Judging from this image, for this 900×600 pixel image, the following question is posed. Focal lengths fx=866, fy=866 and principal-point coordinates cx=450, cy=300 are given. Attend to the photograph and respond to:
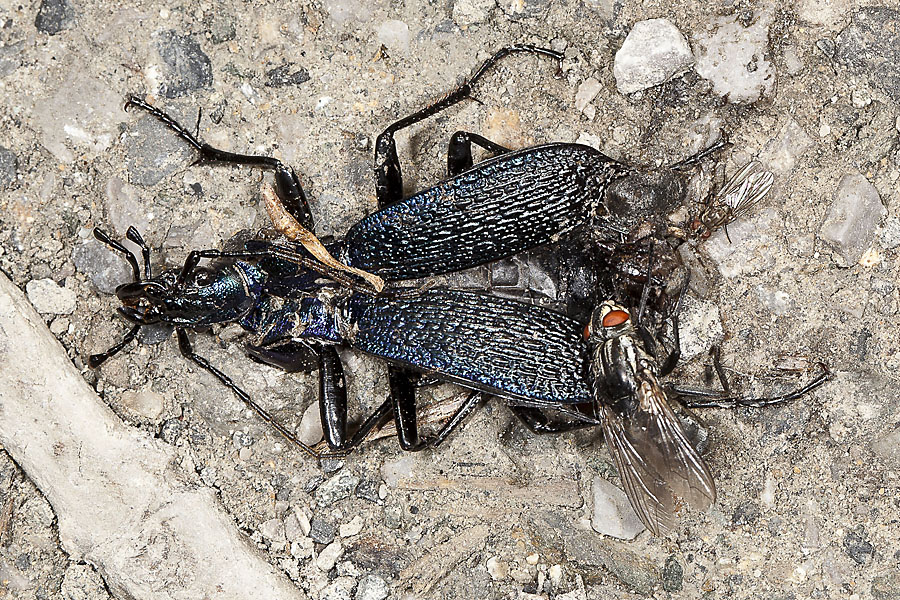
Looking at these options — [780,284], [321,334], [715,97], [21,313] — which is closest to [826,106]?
[715,97]

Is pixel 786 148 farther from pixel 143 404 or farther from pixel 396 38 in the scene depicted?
pixel 143 404

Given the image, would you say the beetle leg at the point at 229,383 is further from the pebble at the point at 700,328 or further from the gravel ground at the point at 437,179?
the pebble at the point at 700,328

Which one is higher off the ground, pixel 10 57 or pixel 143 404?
pixel 10 57

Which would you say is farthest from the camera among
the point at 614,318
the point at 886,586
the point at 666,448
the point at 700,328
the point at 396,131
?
the point at 396,131

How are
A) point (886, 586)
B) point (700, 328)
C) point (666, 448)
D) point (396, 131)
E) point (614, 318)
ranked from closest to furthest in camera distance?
1. point (666, 448)
2. point (614, 318)
3. point (886, 586)
4. point (700, 328)
5. point (396, 131)

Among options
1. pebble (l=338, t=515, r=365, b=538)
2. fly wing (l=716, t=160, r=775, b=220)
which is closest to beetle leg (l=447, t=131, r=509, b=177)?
fly wing (l=716, t=160, r=775, b=220)

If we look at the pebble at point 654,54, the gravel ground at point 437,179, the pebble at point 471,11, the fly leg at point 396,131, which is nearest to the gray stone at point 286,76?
the gravel ground at point 437,179

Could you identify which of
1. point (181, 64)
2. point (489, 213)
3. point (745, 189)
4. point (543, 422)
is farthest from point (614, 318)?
point (181, 64)

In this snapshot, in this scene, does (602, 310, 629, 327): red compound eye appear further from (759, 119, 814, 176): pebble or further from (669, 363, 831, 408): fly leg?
(759, 119, 814, 176): pebble
